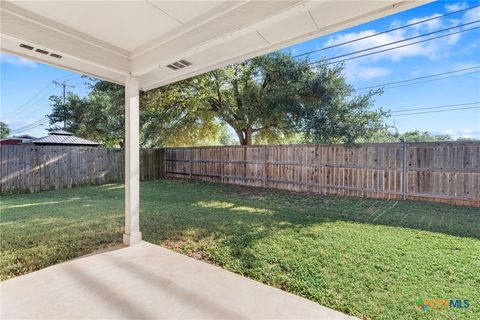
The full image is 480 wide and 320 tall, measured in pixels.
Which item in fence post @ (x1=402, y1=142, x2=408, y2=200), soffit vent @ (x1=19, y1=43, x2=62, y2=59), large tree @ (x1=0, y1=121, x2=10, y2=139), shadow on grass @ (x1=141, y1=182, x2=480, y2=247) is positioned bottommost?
shadow on grass @ (x1=141, y1=182, x2=480, y2=247)

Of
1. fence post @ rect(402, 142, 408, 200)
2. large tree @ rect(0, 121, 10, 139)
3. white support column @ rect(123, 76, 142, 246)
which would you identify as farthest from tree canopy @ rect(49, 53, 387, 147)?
large tree @ rect(0, 121, 10, 139)

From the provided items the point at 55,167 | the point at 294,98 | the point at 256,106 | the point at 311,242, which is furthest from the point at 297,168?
the point at 55,167

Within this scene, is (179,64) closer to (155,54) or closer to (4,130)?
(155,54)

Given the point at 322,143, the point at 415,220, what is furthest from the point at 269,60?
the point at 415,220

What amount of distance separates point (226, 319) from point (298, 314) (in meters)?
0.54

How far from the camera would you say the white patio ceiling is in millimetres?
1692

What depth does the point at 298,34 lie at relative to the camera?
192cm

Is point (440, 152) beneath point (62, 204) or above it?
above

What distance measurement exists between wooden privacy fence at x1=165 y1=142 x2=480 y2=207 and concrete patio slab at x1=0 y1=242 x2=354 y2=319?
5091mm

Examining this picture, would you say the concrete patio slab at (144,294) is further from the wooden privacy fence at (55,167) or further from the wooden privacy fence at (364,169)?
the wooden privacy fence at (55,167)

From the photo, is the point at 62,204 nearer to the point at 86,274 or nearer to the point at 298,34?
the point at 86,274

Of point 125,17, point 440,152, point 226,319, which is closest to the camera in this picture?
point 226,319

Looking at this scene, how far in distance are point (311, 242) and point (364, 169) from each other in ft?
13.0
